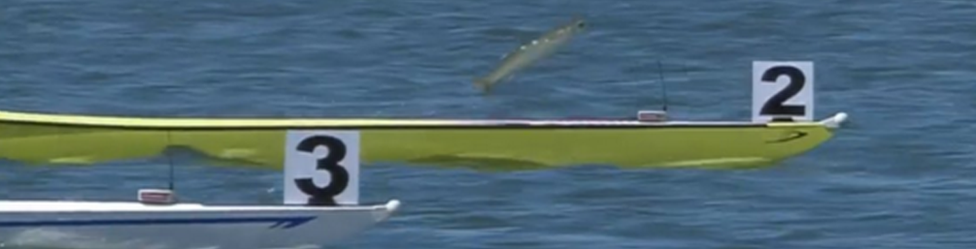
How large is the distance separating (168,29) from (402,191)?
5573mm

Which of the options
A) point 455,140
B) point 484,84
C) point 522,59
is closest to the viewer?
point 455,140

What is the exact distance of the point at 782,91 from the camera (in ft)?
37.1

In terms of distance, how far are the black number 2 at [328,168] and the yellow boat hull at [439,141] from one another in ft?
7.03

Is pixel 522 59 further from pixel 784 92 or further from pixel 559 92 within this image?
pixel 784 92

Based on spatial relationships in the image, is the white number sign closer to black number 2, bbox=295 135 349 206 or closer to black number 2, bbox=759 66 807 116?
black number 2, bbox=295 135 349 206

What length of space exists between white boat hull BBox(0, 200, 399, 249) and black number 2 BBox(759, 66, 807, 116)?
2.20m

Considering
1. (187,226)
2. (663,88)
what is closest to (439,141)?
(187,226)

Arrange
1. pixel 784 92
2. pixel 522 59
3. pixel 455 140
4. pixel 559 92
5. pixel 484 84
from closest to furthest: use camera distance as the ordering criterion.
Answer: pixel 784 92 → pixel 455 140 → pixel 484 84 → pixel 522 59 → pixel 559 92

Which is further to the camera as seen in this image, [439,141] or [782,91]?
[439,141]

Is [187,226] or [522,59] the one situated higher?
[522,59]

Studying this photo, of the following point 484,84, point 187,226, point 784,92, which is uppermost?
point 784,92

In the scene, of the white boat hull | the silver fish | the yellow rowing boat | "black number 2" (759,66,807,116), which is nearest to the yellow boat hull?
the yellow rowing boat

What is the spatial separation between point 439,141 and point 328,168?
8.10 ft

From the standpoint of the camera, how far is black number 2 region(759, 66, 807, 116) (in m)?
11.2
